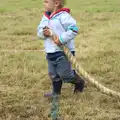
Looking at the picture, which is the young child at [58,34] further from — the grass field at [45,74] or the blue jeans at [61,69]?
the grass field at [45,74]

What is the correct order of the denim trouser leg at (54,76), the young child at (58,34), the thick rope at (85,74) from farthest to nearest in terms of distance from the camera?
the denim trouser leg at (54,76)
the young child at (58,34)
the thick rope at (85,74)

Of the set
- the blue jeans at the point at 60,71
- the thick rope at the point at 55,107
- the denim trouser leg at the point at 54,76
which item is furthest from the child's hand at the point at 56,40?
the thick rope at the point at 55,107

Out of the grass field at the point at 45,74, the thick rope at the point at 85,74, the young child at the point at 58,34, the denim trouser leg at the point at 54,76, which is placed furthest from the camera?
the denim trouser leg at the point at 54,76

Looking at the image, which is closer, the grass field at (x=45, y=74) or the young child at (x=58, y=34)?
the young child at (x=58, y=34)

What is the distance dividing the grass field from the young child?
1.22 ft

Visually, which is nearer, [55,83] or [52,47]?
[52,47]

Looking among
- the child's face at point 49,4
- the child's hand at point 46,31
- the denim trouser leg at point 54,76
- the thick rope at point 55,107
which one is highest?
the child's face at point 49,4

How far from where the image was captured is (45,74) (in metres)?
5.36

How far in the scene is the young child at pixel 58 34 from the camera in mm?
3736

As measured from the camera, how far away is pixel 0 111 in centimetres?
400

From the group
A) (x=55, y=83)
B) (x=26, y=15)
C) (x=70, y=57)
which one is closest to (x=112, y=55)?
(x=55, y=83)

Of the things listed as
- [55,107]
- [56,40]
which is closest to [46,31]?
[56,40]

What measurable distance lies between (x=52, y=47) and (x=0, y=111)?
852mm

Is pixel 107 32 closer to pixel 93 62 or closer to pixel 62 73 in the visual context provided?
pixel 93 62
